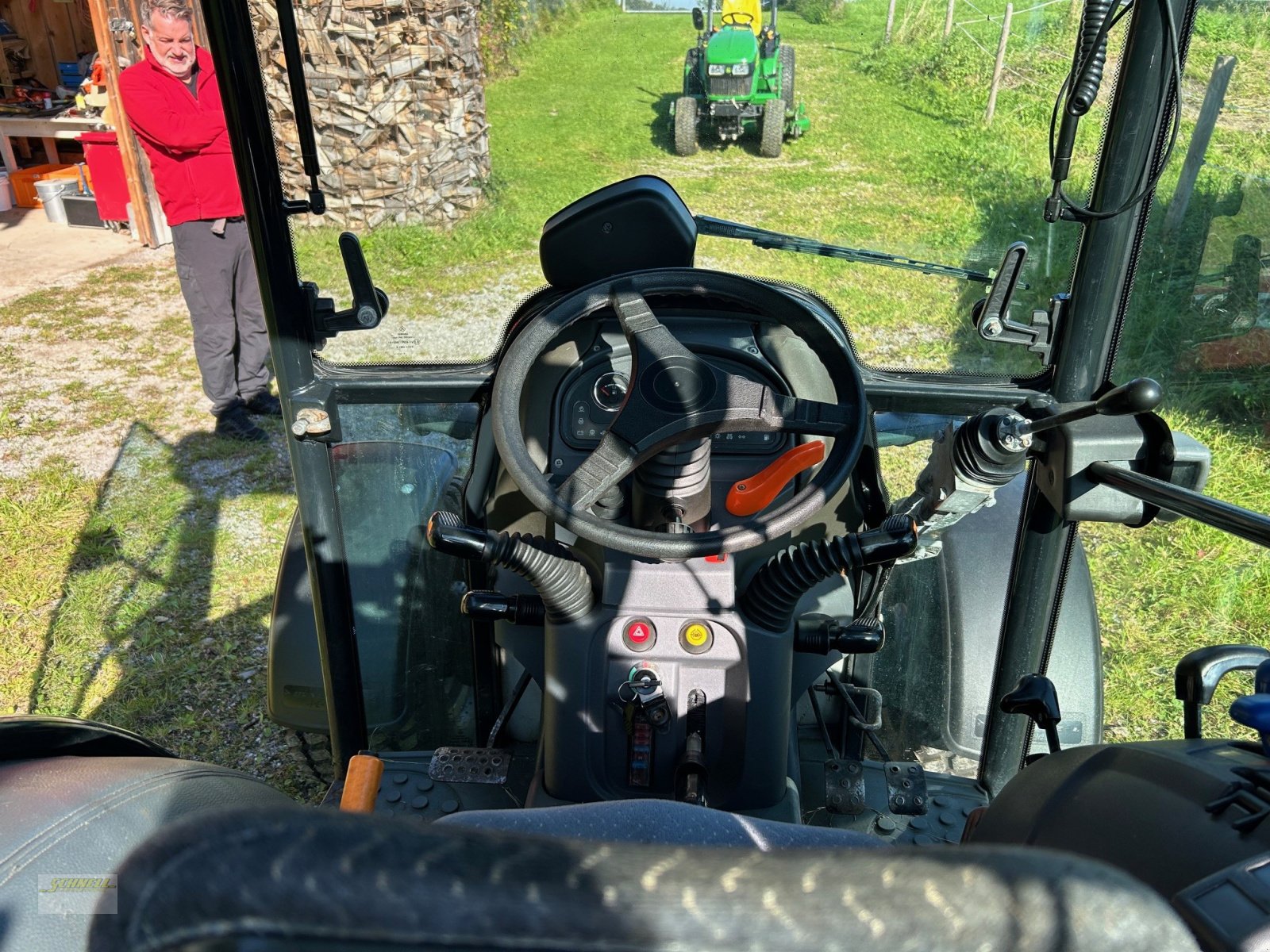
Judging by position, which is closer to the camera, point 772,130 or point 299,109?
point 299,109

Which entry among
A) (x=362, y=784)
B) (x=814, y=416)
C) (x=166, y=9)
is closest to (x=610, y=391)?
(x=814, y=416)

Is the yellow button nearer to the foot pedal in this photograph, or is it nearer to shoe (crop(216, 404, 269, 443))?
the foot pedal

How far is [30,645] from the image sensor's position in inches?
137

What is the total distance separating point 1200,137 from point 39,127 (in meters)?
9.48

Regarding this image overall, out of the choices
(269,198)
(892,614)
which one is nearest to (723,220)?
(269,198)

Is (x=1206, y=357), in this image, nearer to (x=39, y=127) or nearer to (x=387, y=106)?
(x=387, y=106)

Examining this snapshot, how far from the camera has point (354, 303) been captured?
72.9 inches

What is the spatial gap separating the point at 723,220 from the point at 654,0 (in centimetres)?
42

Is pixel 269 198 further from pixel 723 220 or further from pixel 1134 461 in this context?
pixel 1134 461

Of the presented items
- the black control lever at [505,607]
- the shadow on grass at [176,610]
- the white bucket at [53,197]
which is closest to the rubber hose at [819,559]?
the black control lever at [505,607]

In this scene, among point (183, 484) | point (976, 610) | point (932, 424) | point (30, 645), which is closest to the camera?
point (932, 424)

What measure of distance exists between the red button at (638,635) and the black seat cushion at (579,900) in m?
1.22

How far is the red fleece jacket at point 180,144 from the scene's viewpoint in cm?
468

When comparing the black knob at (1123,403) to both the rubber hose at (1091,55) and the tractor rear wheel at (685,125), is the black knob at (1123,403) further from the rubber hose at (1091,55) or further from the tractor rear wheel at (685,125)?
the tractor rear wheel at (685,125)
